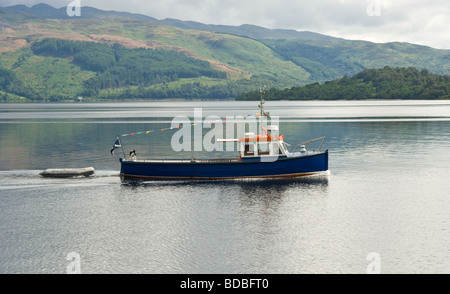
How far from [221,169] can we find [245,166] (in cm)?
264

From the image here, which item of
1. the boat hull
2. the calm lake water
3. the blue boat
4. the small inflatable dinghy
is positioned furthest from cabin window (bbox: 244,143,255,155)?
the small inflatable dinghy

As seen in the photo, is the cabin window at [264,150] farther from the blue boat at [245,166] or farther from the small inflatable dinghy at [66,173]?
the small inflatable dinghy at [66,173]

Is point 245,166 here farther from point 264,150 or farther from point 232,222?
point 232,222

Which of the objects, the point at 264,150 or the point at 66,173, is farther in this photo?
the point at 66,173

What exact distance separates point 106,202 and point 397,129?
9155cm

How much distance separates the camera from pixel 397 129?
117 m

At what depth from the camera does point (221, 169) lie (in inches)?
2041

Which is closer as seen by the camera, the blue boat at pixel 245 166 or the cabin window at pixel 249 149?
the blue boat at pixel 245 166

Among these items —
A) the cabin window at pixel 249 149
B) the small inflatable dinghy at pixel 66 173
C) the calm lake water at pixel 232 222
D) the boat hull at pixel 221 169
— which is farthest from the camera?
→ the small inflatable dinghy at pixel 66 173

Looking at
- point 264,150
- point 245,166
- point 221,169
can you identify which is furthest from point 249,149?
point 221,169

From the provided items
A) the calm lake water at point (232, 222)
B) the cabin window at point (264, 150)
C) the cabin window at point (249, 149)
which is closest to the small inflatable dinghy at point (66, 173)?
the calm lake water at point (232, 222)

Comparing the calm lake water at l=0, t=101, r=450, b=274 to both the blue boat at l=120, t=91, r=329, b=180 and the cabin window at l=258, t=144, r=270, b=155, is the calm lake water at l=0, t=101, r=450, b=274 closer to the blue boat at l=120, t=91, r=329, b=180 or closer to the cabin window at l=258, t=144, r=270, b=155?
the blue boat at l=120, t=91, r=329, b=180

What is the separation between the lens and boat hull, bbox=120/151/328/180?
51.8m

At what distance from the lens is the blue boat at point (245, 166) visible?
51906 millimetres
